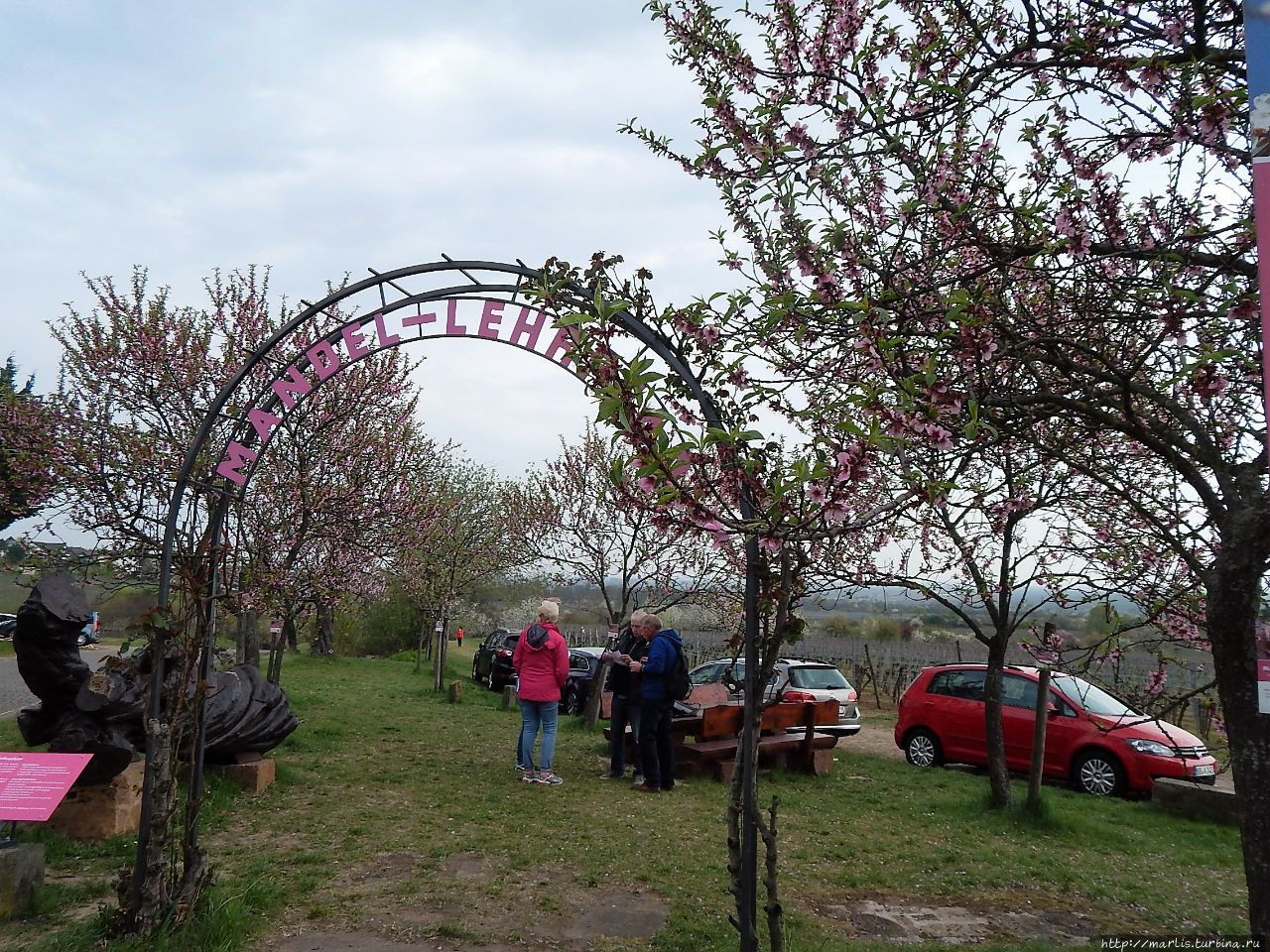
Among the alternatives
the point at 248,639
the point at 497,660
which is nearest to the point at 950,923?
the point at 248,639

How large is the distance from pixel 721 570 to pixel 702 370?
10.2 m

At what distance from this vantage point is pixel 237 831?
19.8 feet

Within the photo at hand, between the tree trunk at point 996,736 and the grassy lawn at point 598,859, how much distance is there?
0.23 meters

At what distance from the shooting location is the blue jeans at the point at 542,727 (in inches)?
309

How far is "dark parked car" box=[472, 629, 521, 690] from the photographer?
18.0 meters

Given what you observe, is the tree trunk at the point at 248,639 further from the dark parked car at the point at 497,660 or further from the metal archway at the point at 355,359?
the metal archway at the point at 355,359

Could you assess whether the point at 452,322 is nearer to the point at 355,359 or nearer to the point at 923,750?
the point at 355,359

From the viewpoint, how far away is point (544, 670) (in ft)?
25.3

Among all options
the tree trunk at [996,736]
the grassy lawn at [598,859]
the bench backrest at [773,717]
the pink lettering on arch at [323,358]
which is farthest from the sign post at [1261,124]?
the bench backrest at [773,717]

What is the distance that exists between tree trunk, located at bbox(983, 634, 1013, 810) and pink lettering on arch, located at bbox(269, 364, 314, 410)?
6.19 m

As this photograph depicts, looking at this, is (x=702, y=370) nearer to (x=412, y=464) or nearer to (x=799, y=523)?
(x=799, y=523)

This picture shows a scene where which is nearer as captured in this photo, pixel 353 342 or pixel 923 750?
pixel 353 342

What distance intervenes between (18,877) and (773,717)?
6.67 meters

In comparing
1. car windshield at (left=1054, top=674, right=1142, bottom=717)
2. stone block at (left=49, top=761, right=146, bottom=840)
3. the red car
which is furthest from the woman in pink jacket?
car windshield at (left=1054, top=674, right=1142, bottom=717)
